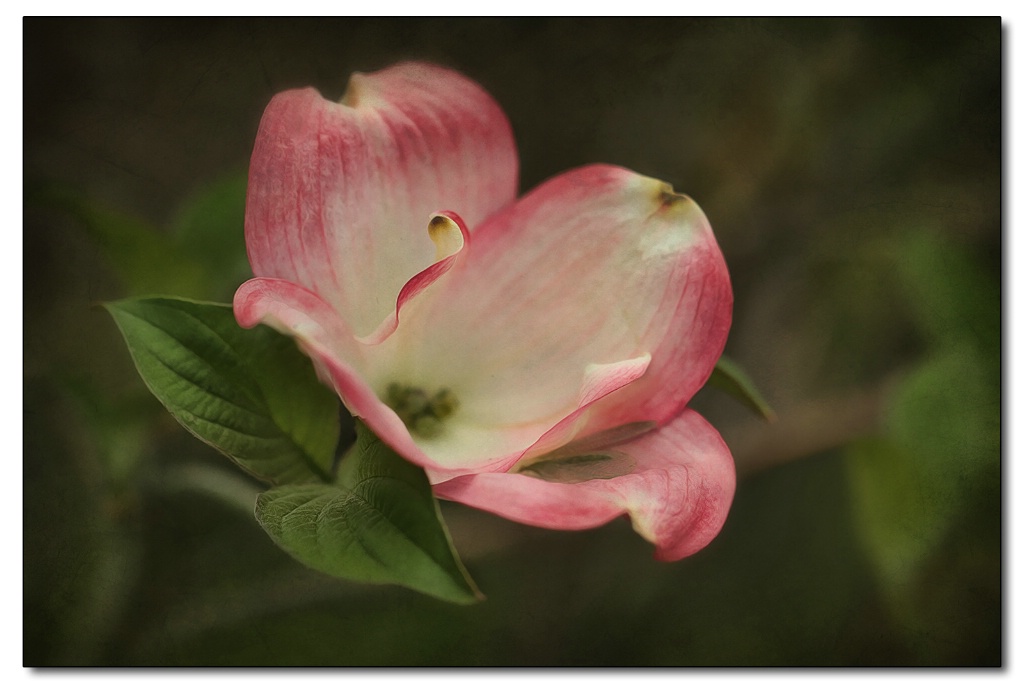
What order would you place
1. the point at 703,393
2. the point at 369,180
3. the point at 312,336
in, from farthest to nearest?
the point at 703,393
the point at 369,180
the point at 312,336

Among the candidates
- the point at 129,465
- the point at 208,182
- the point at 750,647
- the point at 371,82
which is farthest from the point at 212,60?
the point at 750,647

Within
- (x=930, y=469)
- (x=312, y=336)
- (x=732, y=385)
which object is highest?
(x=312, y=336)

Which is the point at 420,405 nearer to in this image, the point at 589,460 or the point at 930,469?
the point at 589,460

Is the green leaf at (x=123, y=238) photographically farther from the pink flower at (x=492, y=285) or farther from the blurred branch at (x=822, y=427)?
the blurred branch at (x=822, y=427)

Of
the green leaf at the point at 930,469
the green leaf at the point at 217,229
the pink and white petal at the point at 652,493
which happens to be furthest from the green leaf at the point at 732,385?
the green leaf at the point at 217,229

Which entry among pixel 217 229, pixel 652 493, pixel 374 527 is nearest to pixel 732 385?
pixel 652 493

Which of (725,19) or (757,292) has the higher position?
(725,19)

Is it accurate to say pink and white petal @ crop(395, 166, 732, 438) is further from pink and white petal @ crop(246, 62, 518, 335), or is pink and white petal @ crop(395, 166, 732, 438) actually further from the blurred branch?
the blurred branch
